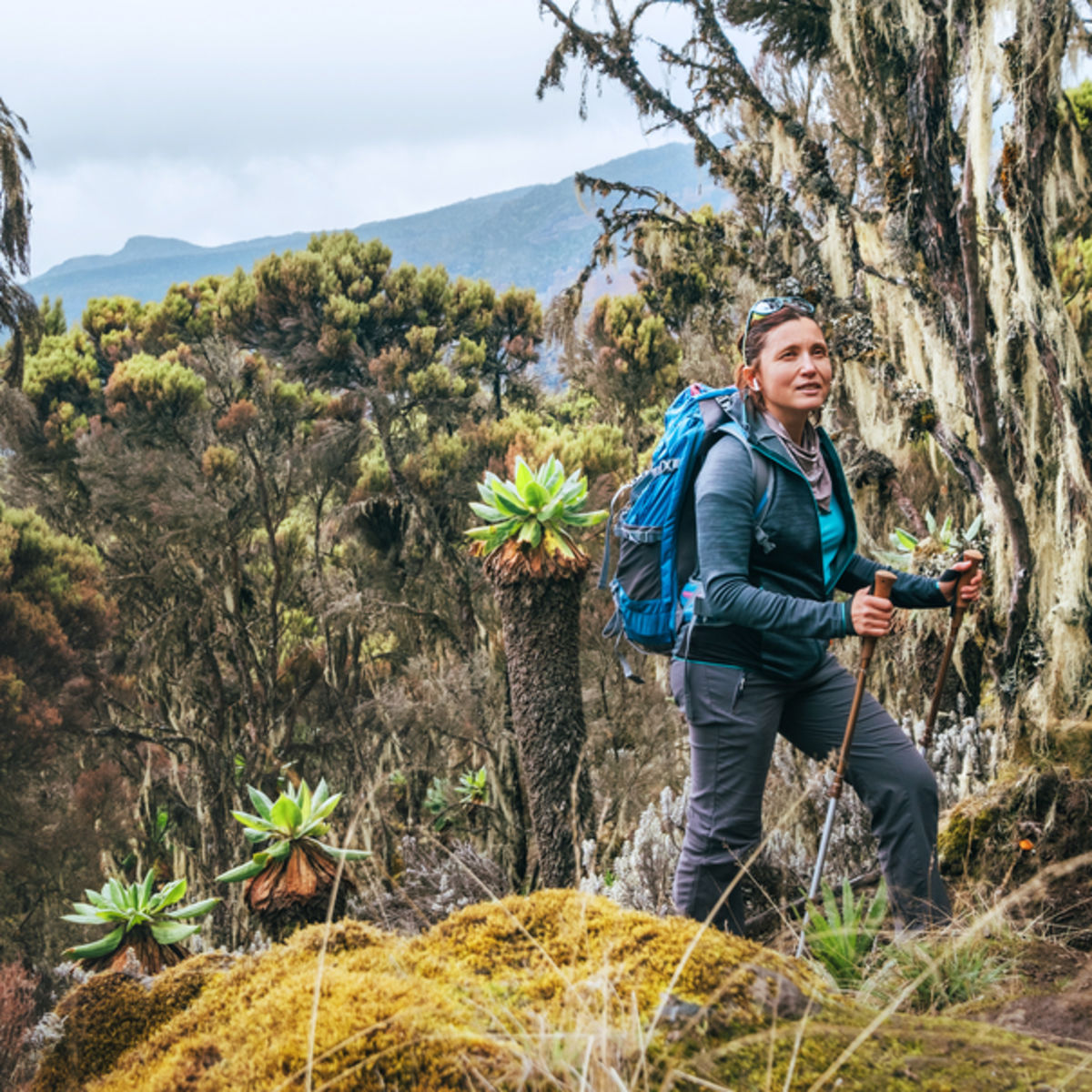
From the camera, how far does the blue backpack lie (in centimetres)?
204

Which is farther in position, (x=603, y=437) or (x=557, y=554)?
(x=603, y=437)

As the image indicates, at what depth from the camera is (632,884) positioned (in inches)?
128

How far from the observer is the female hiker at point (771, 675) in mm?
1932

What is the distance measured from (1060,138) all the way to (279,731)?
44.3 feet

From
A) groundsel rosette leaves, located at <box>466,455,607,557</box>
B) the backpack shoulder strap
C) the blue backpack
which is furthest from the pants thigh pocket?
groundsel rosette leaves, located at <box>466,455,607,557</box>

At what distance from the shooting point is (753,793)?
200cm

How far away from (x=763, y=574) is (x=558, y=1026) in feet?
3.76

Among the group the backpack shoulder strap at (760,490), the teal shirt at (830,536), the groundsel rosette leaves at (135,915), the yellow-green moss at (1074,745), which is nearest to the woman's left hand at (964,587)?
the teal shirt at (830,536)

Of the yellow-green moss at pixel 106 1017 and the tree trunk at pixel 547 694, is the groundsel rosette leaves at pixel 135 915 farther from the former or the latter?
the tree trunk at pixel 547 694

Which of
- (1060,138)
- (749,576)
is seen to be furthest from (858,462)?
(749,576)

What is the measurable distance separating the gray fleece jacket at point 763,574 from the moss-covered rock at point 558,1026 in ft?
2.16

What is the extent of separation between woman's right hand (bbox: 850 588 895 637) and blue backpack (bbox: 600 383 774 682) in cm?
27

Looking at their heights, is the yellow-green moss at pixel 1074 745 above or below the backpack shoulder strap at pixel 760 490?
below

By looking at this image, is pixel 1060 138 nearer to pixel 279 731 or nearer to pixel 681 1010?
pixel 681 1010
